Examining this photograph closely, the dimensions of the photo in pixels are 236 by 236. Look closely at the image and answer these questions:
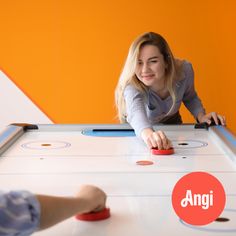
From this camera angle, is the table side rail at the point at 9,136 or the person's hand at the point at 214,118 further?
the person's hand at the point at 214,118

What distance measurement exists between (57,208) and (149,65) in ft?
3.92

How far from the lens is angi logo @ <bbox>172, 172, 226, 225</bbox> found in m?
0.82

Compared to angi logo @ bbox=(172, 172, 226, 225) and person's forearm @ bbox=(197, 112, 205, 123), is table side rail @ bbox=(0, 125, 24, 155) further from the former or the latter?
person's forearm @ bbox=(197, 112, 205, 123)

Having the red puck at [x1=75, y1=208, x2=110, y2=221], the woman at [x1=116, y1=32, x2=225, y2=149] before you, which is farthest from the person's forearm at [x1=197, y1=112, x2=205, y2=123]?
the red puck at [x1=75, y1=208, x2=110, y2=221]

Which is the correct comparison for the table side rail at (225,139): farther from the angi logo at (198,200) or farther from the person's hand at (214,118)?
the angi logo at (198,200)

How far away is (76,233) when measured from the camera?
751 mm

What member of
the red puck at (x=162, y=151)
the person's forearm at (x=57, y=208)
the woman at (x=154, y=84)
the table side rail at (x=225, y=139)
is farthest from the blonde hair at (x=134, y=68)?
the person's forearm at (x=57, y=208)

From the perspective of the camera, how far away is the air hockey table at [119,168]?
79cm

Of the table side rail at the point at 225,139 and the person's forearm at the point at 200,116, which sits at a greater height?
the person's forearm at the point at 200,116

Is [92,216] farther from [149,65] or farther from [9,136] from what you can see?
[149,65]

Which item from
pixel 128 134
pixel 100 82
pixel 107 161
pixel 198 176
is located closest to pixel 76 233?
pixel 198 176

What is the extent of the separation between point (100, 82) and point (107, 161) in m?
1.89

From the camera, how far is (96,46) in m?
3.06

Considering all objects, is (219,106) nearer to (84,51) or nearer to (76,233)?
(84,51)
